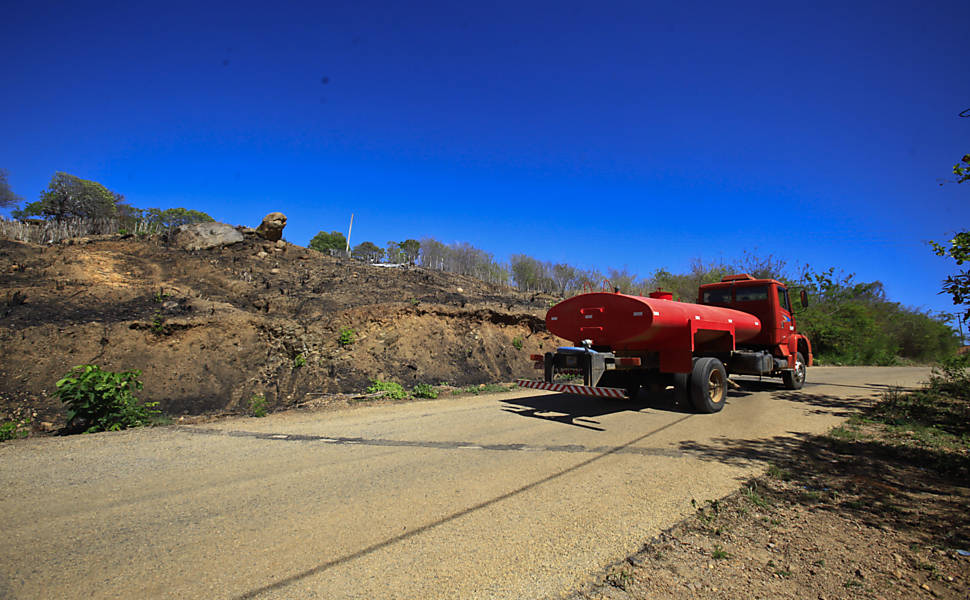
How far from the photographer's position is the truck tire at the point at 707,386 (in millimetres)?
8742

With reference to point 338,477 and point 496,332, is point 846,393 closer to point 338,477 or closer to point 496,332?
point 496,332

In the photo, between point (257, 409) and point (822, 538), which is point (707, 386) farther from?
point (257, 409)

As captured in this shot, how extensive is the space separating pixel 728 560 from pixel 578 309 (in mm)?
6150

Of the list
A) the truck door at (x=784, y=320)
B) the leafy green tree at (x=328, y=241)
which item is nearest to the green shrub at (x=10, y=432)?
the truck door at (x=784, y=320)

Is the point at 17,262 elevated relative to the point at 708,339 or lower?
elevated

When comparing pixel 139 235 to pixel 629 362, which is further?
pixel 139 235

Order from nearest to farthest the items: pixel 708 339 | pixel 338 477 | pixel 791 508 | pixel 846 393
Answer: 1. pixel 791 508
2. pixel 338 477
3. pixel 708 339
4. pixel 846 393

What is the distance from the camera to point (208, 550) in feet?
10.5

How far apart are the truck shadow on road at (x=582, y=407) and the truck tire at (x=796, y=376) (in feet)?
13.9

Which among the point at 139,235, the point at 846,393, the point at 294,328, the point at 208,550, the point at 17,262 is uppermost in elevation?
the point at 139,235

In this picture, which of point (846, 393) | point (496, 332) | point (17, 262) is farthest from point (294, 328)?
point (846, 393)

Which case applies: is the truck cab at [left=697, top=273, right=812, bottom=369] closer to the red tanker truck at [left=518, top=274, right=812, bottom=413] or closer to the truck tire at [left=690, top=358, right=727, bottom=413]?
the red tanker truck at [left=518, top=274, right=812, bottom=413]

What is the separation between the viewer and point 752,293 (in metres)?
12.1

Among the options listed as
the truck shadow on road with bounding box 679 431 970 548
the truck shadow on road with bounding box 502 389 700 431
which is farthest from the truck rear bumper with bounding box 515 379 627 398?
the truck shadow on road with bounding box 679 431 970 548
